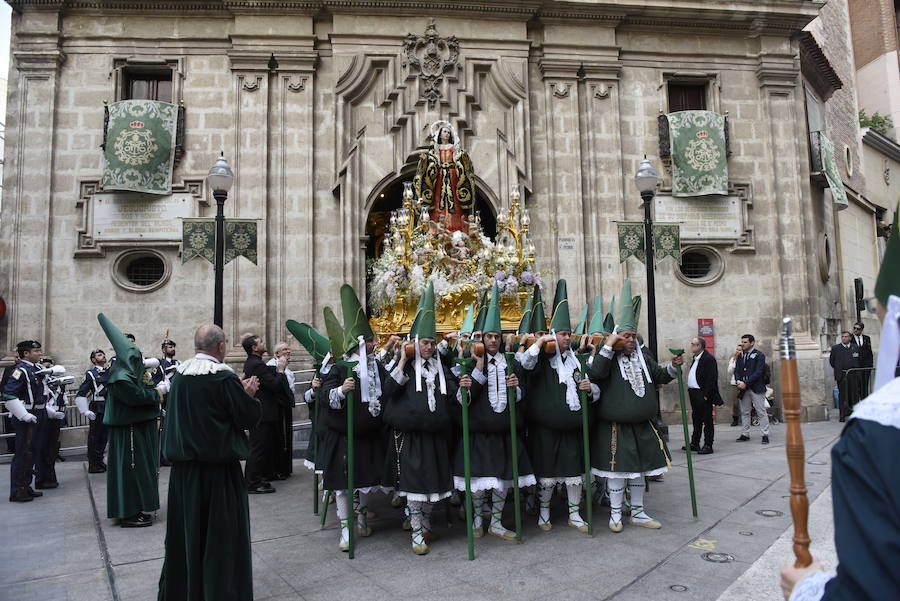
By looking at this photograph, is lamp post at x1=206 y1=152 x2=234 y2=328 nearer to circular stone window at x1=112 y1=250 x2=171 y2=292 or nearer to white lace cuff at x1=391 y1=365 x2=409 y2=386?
white lace cuff at x1=391 y1=365 x2=409 y2=386

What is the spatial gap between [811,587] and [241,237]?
10.5m

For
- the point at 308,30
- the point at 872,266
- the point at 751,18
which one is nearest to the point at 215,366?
the point at 308,30

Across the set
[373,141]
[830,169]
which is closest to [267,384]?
[373,141]

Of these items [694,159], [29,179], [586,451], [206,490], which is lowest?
[586,451]

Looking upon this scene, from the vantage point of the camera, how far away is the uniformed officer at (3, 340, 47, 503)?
8.46 m

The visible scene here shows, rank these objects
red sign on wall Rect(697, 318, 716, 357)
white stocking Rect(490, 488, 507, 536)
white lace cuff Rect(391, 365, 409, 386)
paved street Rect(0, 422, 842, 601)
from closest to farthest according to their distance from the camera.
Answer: paved street Rect(0, 422, 842, 601)
white lace cuff Rect(391, 365, 409, 386)
white stocking Rect(490, 488, 507, 536)
red sign on wall Rect(697, 318, 716, 357)

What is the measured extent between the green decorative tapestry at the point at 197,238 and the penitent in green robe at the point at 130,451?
4.13 meters

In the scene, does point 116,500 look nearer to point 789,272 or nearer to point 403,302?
point 403,302

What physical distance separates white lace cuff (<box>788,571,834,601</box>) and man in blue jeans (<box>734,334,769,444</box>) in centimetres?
1084

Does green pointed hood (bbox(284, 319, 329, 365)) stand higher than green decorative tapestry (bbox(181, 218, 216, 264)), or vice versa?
green decorative tapestry (bbox(181, 218, 216, 264))

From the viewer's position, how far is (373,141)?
48.6 feet

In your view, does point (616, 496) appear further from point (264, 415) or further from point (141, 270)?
point (141, 270)

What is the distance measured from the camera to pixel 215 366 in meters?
4.61

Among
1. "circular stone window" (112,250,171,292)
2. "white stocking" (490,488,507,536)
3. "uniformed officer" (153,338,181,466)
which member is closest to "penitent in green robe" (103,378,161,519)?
"uniformed officer" (153,338,181,466)
